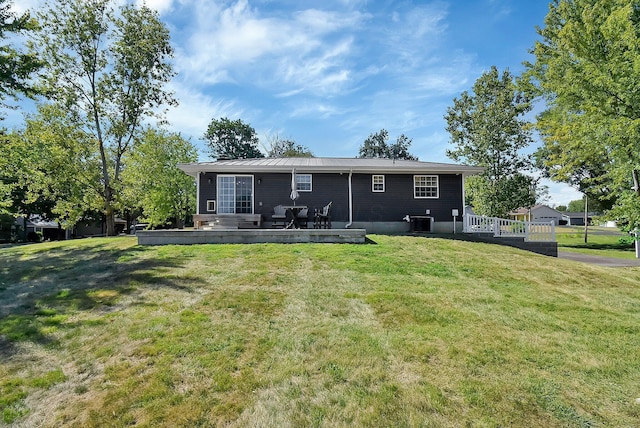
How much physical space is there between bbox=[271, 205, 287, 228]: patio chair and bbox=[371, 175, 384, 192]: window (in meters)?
4.28

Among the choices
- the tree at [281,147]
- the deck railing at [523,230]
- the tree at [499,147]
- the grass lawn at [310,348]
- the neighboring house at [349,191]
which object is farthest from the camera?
the tree at [281,147]

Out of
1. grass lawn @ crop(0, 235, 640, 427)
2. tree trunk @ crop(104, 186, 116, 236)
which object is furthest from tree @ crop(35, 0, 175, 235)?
grass lawn @ crop(0, 235, 640, 427)

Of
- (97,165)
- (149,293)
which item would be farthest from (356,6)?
(97,165)

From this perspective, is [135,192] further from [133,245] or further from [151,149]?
[133,245]

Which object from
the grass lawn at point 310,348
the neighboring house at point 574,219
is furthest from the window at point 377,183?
the neighboring house at point 574,219

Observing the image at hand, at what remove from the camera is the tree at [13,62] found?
422 inches

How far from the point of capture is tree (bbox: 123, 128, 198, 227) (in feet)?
65.7

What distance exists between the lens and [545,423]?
8.47 ft

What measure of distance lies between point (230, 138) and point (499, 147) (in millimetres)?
33202

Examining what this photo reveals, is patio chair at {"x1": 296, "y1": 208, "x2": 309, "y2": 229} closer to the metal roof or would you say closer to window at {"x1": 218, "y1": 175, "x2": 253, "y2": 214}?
the metal roof

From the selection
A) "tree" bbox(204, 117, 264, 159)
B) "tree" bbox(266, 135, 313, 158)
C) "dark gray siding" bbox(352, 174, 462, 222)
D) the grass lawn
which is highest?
"tree" bbox(204, 117, 264, 159)

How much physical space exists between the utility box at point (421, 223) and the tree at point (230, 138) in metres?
33.4

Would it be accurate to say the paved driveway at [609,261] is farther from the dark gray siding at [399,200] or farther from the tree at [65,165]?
the tree at [65,165]

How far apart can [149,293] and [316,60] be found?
9.55 meters
